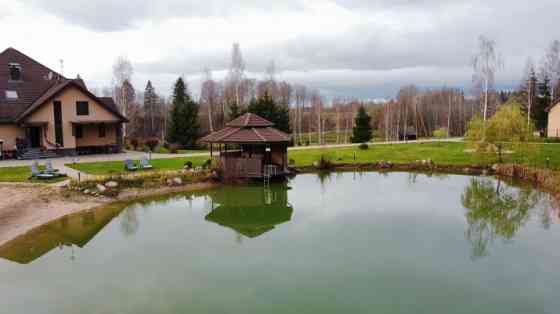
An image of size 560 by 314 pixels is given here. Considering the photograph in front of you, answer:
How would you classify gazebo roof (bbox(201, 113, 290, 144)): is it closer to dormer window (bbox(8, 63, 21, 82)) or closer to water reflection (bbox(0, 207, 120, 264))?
water reflection (bbox(0, 207, 120, 264))

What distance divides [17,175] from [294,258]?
15.9 meters

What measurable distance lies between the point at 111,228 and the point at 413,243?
9969mm

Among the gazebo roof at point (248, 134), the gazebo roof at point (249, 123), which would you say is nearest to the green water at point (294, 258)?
the gazebo roof at point (248, 134)

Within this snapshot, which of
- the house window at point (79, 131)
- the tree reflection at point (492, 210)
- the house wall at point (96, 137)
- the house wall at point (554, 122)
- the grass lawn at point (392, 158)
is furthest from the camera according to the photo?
the house wall at point (554, 122)

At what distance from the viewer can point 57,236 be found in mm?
12562

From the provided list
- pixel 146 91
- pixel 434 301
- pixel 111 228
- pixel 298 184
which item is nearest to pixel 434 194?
pixel 298 184

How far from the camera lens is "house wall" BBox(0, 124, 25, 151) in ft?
85.8

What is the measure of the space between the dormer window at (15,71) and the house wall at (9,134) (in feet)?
14.1

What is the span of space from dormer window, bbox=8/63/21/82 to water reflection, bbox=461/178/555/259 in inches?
1202

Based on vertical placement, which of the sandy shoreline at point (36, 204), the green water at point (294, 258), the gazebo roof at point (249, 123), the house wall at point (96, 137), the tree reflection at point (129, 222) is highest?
the gazebo roof at point (249, 123)

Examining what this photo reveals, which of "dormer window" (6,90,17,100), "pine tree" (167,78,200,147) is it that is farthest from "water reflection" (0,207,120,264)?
"pine tree" (167,78,200,147)

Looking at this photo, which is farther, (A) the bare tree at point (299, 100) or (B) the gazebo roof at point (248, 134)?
(A) the bare tree at point (299, 100)

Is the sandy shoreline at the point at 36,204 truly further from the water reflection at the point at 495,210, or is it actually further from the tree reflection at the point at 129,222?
the water reflection at the point at 495,210

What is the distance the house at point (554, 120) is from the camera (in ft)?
126
